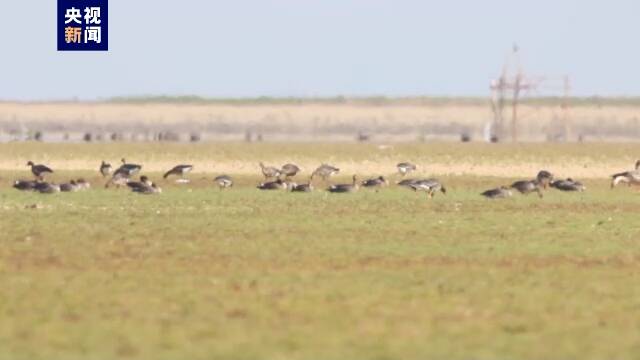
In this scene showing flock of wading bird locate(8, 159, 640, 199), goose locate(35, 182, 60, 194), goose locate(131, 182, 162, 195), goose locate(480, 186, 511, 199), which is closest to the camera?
goose locate(480, 186, 511, 199)

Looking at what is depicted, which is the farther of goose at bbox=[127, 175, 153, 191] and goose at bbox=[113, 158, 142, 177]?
goose at bbox=[113, 158, 142, 177]

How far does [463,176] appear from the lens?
189 ft

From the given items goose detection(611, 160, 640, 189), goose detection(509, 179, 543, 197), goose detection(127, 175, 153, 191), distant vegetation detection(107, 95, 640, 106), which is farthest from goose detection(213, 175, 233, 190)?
distant vegetation detection(107, 95, 640, 106)

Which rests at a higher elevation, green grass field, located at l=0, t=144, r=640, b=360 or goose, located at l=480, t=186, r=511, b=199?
green grass field, located at l=0, t=144, r=640, b=360

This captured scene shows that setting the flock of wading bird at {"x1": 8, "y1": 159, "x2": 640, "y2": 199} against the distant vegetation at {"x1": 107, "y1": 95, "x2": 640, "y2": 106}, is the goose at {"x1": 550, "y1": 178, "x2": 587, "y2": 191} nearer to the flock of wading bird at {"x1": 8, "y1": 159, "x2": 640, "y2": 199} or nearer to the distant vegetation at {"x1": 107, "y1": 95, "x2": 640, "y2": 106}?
the flock of wading bird at {"x1": 8, "y1": 159, "x2": 640, "y2": 199}

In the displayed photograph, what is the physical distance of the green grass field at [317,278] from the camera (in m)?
18.2

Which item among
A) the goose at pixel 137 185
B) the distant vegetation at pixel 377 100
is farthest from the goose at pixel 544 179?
the distant vegetation at pixel 377 100

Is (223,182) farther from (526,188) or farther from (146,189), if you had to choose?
(526,188)

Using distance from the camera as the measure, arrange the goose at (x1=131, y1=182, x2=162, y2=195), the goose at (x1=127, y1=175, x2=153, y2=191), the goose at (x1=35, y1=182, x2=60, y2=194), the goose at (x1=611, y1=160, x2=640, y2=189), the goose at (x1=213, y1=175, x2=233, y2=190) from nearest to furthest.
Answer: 1. the goose at (x1=35, y1=182, x2=60, y2=194)
2. the goose at (x1=131, y1=182, x2=162, y2=195)
3. the goose at (x1=127, y1=175, x2=153, y2=191)
4. the goose at (x1=213, y1=175, x2=233, y2=190)
5. the goose at (x1=611, y1=160, x2=640, y2=189)

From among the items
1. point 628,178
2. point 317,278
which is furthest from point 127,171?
point 317,278

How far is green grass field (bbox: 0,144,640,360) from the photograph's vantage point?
18.2 metres

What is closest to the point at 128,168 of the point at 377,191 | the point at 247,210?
the point at 377,191

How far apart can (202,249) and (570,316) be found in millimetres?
9186

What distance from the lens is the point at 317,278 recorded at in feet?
78.0
